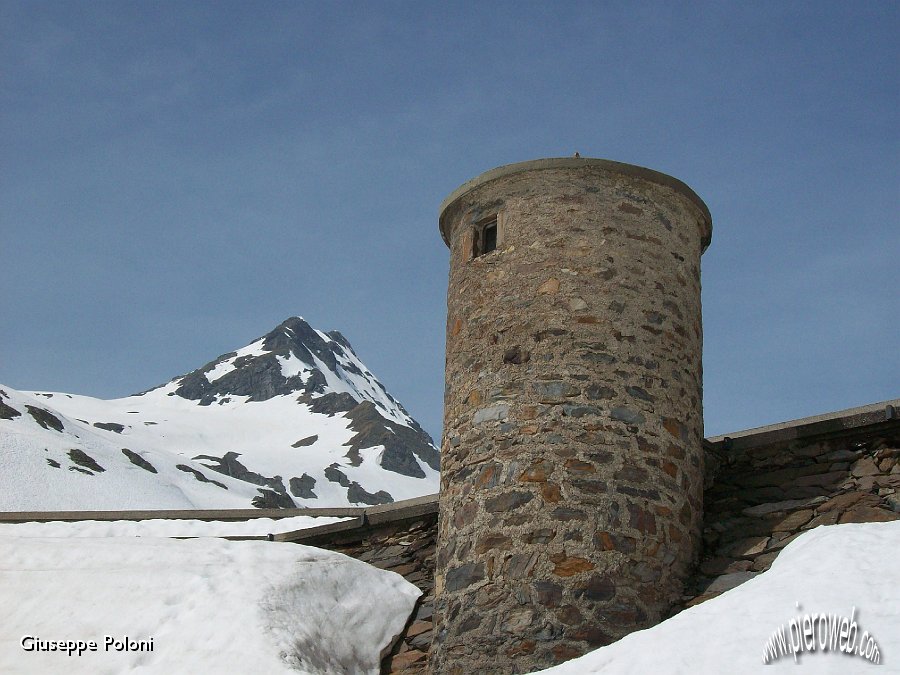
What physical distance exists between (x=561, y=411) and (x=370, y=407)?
112 meters

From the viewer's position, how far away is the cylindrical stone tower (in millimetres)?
8023

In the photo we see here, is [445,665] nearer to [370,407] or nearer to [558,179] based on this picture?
[558,179]

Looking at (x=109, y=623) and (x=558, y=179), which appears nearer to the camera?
(x=109, y=623)

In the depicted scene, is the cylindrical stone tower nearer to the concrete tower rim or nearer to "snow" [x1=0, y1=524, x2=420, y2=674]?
the concrete tower rim

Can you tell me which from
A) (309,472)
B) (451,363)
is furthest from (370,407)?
(451,363)

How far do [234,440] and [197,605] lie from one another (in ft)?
325

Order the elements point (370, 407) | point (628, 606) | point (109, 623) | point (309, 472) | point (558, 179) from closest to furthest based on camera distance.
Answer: point (628, 606) < point (109, 623) < point (558, 179) < point (309, 472) < point (370, 407)

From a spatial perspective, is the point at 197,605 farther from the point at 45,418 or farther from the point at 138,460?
the point at 45,418

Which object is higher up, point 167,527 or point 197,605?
point 167,527

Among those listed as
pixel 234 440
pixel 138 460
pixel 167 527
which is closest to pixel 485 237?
pixel 167 527

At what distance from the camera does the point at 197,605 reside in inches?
341

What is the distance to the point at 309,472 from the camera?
9006 centimetres

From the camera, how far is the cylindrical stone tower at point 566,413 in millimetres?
8023

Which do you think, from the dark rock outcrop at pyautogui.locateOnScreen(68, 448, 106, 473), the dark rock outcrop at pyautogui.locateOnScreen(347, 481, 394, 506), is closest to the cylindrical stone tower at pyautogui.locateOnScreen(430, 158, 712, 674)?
the dark rock outcrop at pyautogui.locateOnScreen(68, 448, 106, 473)
